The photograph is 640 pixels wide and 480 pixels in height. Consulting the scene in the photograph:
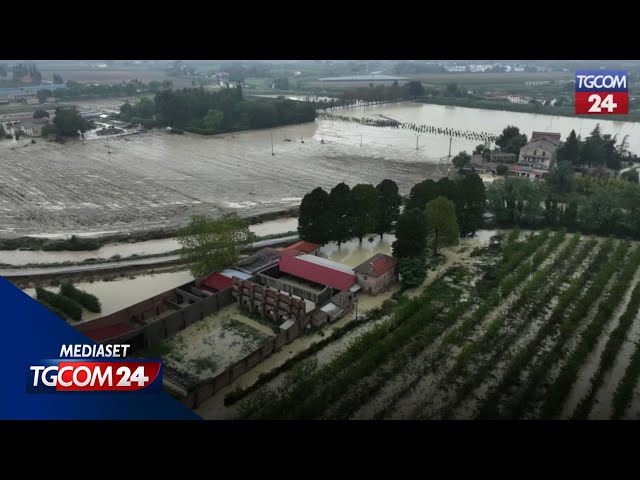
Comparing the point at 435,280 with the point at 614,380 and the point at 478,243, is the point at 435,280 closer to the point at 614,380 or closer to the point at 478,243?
the point at 478,243

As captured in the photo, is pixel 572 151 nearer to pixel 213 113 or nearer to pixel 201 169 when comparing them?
pixel 201 169

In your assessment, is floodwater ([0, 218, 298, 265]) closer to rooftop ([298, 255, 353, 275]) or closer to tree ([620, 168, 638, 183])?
rooftop ([298, 255, 353, 275])

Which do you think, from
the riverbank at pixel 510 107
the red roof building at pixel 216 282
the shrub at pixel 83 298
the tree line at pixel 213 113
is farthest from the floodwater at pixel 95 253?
the riverbank at pixel 510 107

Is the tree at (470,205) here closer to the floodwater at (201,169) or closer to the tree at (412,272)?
the tree at (412,272)

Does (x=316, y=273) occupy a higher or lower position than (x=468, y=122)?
lower

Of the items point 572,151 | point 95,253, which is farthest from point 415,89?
point 95,253
